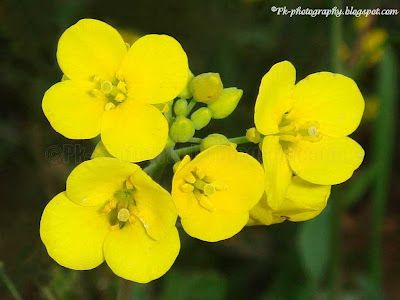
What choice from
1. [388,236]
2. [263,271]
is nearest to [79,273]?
[263,271]

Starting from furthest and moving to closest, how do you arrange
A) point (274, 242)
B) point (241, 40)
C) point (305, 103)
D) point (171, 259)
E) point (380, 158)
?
point (241, 40), point (274, 242), point (380, 158), point (305, 103), point (171, 259)

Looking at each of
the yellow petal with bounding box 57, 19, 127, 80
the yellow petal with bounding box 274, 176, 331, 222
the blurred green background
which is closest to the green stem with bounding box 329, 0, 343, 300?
the blurred green background

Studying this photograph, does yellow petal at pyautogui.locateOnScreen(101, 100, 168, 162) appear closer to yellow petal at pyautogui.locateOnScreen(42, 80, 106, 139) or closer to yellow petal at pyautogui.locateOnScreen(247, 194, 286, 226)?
yellow petal at pyautogui.locateOnScreen(42, 80, 106, 139)

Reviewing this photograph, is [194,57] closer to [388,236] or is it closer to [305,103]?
[388,236]

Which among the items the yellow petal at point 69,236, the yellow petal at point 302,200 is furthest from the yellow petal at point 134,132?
the yellow petal at point 302,200

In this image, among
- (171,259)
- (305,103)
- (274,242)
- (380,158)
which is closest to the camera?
(171,259)

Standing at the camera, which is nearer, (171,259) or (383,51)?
(171,259)
